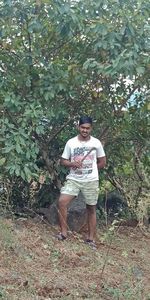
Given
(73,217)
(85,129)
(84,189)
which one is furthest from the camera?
(73,217)

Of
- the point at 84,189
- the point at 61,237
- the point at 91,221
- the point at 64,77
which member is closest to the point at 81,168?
the point at 84,189

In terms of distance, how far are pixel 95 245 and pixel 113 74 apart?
1823 mm

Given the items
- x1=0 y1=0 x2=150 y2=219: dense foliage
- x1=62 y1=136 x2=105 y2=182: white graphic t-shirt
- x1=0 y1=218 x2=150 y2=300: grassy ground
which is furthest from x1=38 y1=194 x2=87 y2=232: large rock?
x1=62 y1=136 x2=105 y2=182: white graphic t-shirt

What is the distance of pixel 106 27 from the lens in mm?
6293

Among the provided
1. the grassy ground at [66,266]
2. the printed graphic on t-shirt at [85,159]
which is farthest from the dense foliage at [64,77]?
the grassy ground at [66,266]

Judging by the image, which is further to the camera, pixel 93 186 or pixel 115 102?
pixel 115 102

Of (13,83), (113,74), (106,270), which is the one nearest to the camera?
(106,270)

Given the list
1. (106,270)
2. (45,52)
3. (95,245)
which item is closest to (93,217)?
(95,245)

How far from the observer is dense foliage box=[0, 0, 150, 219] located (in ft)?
20.7

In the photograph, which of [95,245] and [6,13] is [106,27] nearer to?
[6,13]

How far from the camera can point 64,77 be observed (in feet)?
21.4

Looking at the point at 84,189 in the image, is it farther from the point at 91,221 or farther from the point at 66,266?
the point at 66,266

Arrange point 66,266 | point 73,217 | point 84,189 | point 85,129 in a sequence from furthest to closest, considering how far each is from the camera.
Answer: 1. point 73,217
2. point 84,189
3. point 85,129
4. point 66,266

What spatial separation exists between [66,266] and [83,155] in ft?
4.42
